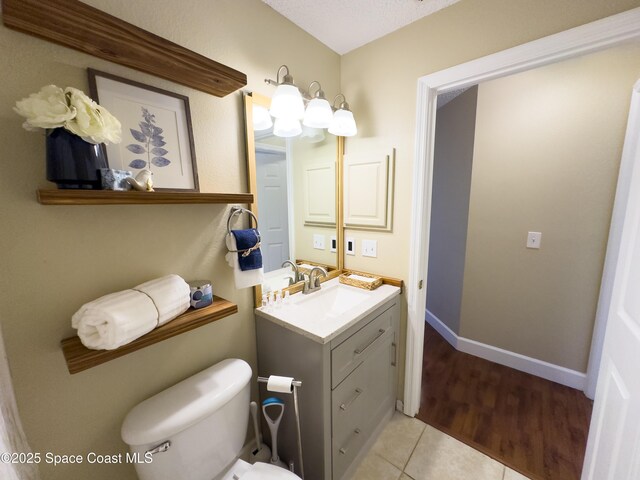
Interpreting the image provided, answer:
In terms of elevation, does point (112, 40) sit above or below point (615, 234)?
above

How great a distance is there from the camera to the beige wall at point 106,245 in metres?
0.68

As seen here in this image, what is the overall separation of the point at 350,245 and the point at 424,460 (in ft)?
4.22

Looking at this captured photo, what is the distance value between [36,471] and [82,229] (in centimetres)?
71

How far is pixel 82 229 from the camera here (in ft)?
2.54

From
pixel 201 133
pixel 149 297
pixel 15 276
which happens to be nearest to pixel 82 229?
pixel 15 276

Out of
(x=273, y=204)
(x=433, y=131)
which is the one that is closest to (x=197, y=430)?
(x=273, y=204)

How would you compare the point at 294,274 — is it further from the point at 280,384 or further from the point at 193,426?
the point at 193,426

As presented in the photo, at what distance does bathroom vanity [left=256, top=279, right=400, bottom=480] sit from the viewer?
1.06 meters

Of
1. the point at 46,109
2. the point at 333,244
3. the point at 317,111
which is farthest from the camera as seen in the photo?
the point at 333,244

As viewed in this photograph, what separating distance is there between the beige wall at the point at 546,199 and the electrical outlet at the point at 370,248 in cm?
107

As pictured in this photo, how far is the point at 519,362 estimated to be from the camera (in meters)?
2.05

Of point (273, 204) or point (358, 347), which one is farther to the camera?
point (273, 204)

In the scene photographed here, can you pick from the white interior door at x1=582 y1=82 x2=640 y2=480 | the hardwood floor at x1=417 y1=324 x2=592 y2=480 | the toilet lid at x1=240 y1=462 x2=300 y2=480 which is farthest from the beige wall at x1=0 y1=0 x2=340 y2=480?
the hardwood floor at x1=417 y1=324 x2=592 y2=480

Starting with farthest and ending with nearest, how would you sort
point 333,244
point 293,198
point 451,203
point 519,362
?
1. point 451,203
2. point 519,362
3. point 333,244
4. point 293,198
